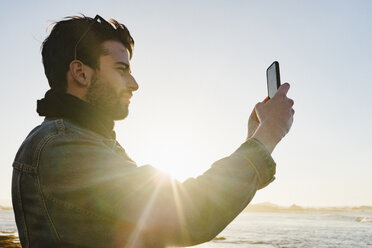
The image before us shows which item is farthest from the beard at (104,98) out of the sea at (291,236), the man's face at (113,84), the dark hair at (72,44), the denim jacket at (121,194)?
the sea at (291,236)

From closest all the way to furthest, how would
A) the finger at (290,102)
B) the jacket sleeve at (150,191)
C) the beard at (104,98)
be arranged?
the jacket sleeve at (150,191) < the finger at (290,102) < the beard at (104,98)

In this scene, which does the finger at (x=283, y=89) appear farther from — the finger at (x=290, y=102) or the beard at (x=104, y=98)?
the beard at (x=104, y=98)

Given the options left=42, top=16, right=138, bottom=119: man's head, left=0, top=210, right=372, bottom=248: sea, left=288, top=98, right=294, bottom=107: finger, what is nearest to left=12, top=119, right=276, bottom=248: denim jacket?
left=288, top=98, right=294, bottom=107: finger

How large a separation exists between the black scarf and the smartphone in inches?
37.2

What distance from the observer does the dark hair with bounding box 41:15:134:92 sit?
173cm

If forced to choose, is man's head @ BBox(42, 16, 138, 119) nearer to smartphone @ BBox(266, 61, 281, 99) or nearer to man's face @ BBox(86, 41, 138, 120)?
man's face @ BBox(86, 41, 138, 120)

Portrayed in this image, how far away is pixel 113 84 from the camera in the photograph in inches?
68.2

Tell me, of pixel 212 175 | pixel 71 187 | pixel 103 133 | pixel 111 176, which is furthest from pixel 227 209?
pixel 103 133

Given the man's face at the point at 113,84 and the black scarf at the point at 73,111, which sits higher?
the man's face at the point at 113,84

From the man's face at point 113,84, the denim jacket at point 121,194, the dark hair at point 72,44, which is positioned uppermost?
the dark hair at point 72,44

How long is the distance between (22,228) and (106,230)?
488 millimetres

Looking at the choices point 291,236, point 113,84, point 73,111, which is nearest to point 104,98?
point 113,84

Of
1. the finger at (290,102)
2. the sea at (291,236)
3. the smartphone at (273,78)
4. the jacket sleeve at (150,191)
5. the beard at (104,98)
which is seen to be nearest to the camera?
the jacket sleeve at (150,191)

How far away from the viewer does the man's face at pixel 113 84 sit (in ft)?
5.49
